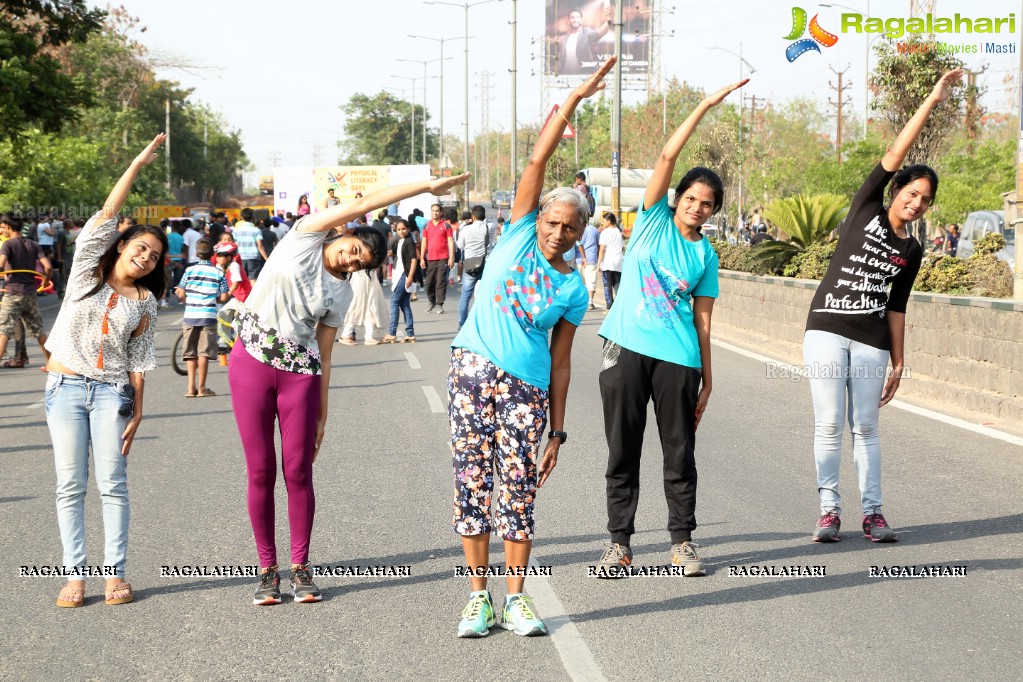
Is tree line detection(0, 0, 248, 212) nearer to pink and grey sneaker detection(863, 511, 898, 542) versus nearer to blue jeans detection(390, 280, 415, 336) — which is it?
blue jeans detection(390, 280, 415, 336)

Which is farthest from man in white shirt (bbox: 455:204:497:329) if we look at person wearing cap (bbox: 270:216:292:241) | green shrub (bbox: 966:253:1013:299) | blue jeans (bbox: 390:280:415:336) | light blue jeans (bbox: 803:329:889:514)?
light blue jeans (bbox: 803:329:889:514)

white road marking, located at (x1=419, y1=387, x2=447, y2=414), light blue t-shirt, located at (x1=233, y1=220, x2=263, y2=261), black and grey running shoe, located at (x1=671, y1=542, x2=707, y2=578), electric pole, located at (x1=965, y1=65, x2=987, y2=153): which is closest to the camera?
black and grey running shoe, located at (x1=671, y1=542, x2=707, y2=578)

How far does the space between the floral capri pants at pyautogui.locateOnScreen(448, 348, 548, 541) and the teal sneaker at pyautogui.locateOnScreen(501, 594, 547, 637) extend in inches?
10.6

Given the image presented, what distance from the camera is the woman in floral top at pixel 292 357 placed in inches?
210

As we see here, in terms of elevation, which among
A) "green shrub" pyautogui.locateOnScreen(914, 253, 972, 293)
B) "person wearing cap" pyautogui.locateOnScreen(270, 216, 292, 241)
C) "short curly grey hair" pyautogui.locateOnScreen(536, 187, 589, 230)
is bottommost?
"green shrub" pyautogui.locateOnScreen(914, 253, 972, 293)

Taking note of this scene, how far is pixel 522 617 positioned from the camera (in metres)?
5.02

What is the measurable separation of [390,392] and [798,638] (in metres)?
8.47

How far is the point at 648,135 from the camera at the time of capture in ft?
260

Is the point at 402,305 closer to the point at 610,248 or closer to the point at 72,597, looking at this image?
the point at 610,248

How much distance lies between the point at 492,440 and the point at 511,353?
0.37 m

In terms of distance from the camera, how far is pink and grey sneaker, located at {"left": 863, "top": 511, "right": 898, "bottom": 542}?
654 centimetres

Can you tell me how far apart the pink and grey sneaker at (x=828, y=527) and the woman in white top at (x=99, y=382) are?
11.2 feet

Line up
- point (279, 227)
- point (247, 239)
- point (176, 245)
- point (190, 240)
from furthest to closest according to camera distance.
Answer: point (279, 227), point (176, 245), point (190, 240), point (247, 239)

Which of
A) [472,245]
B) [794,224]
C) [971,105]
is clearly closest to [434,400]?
[472,245]
